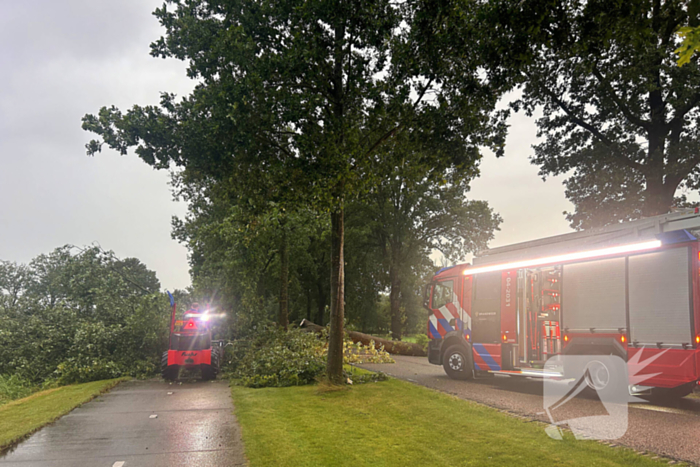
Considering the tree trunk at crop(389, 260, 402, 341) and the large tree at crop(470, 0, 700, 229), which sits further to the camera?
the tree trunk at crop(389, 260, 402, 341)

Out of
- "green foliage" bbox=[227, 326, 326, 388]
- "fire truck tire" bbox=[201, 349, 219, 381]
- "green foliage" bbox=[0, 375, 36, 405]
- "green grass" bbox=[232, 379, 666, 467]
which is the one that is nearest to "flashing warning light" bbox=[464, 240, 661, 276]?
"green grass" bbox=[232, 379, 666, 467]

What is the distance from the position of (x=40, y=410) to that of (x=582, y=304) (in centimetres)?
1214

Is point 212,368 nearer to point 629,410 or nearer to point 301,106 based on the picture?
point 301,106

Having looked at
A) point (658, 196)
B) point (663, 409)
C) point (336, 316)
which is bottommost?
point (663, 409)

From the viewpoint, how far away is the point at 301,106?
11211mm

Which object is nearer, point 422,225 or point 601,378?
point 601,378

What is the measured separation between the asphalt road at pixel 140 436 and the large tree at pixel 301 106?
3797 millimetres

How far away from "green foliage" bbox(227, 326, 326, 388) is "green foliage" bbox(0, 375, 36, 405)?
20.8 feet

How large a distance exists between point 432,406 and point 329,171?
18.1ft

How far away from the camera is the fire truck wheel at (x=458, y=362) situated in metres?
14.3

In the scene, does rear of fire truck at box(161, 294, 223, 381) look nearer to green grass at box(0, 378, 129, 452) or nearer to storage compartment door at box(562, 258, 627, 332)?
green grass at box(0, 378, 129, 452)

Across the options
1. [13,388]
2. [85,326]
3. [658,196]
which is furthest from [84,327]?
[658,196]

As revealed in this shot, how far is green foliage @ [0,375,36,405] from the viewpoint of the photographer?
49.8 feet

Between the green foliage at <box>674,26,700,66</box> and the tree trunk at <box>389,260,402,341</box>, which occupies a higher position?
the green foliage at <box>674,26,700,66</box>
